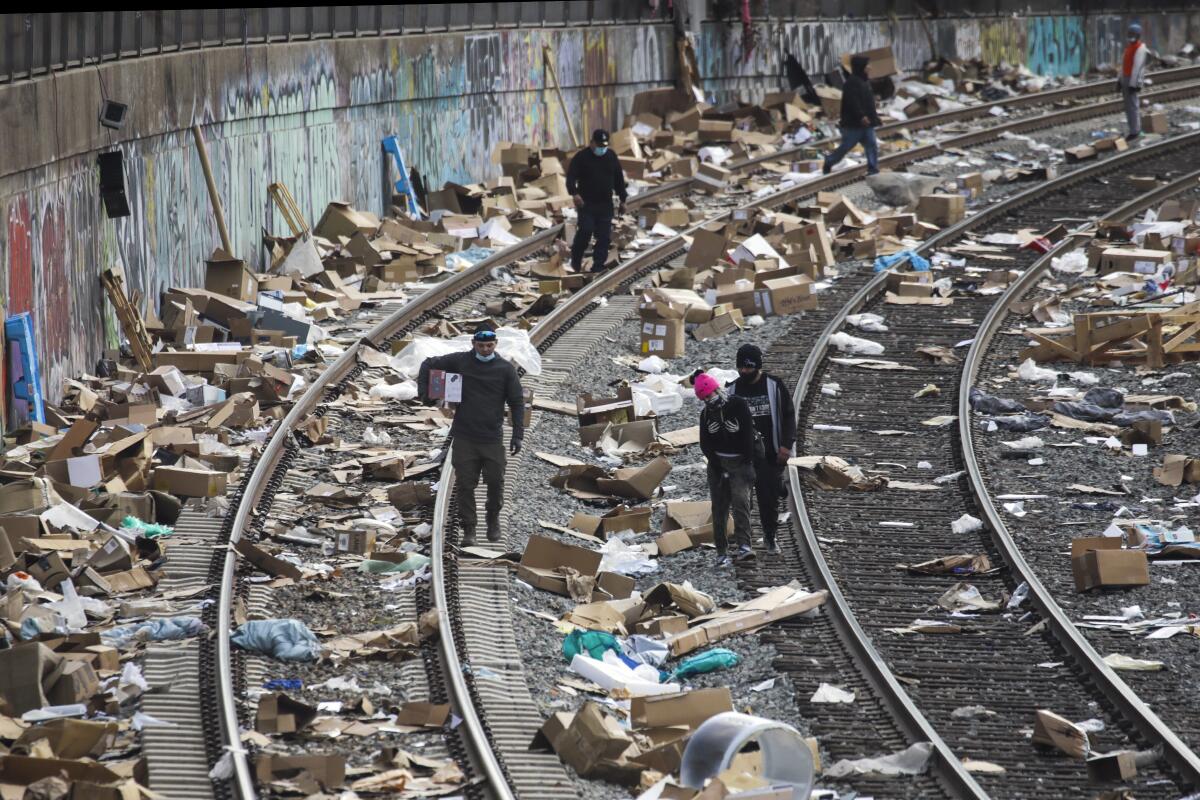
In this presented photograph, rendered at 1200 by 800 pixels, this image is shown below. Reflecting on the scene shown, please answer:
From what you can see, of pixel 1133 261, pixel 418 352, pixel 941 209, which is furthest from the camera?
pixel 941 209

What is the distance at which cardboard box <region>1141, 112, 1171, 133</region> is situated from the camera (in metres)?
29.6

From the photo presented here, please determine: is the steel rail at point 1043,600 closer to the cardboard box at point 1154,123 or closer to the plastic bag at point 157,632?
the plastic bag at point 157,632

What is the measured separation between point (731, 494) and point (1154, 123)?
20328 mm

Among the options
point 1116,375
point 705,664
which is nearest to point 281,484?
point 705,664

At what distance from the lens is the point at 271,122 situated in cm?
2158

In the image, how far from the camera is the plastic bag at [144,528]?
12250 millimetres

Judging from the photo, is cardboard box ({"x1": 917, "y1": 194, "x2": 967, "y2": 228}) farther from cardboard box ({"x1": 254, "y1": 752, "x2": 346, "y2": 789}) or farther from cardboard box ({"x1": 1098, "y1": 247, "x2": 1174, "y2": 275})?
cardboard box ({"x1": 254, "y1": 752, "x2": 346, "y2": 789})

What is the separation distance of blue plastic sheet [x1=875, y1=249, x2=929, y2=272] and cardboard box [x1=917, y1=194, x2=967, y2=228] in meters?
2.11

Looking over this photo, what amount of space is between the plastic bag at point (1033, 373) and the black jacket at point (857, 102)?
8684mm

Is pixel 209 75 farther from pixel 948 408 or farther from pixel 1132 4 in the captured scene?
pixel 1132 4

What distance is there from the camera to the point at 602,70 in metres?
30.0

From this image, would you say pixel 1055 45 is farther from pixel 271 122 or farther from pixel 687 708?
pixel 687 708

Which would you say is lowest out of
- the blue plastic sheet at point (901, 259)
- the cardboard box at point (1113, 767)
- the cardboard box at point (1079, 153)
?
the cardboard box at point (1113, 767)

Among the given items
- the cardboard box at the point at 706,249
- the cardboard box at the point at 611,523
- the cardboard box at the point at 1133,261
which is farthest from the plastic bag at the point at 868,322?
the cardboard box at the point at 611,523
